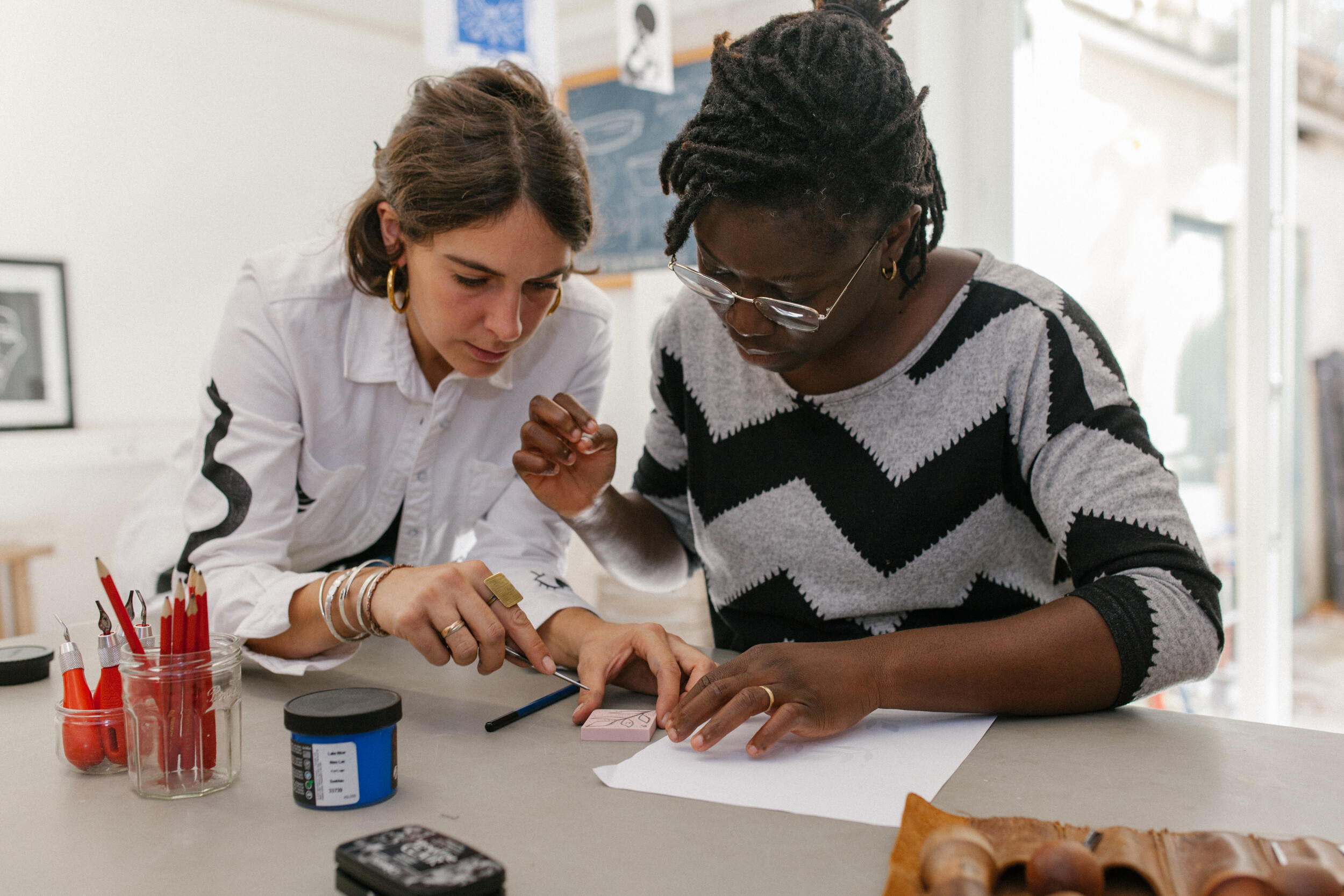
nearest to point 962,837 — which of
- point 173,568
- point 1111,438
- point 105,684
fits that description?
point 1111,438

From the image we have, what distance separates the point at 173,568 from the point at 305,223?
7.28 feet

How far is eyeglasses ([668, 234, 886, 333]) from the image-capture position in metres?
1.07

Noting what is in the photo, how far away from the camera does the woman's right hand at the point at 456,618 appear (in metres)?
1.02

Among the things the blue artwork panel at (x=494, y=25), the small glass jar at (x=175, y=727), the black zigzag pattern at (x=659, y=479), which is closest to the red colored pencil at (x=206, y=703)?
the small glass jar at (x=175, y=727)

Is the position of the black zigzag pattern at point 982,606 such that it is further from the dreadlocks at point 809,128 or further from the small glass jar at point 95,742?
the small glass jar at point 95,742

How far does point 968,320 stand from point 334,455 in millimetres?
868

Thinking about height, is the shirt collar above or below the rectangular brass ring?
above

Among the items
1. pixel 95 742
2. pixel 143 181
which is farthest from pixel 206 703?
pixel 143 181

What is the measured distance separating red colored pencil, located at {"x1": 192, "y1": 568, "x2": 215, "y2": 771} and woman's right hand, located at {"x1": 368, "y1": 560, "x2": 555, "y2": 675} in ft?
0.68

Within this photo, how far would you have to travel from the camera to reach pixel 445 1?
229 centimetres

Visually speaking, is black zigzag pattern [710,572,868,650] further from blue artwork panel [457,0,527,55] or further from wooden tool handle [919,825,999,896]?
blue artwork panel [457,0,527,55]

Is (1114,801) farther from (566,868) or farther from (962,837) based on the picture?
(566,868)

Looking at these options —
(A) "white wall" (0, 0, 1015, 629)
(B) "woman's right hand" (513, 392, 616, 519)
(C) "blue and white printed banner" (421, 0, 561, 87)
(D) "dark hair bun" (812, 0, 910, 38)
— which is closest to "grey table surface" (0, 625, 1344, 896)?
(B) "woman's right hand" (513, 392, 616, 519)

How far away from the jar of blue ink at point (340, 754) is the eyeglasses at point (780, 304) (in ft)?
1.82
